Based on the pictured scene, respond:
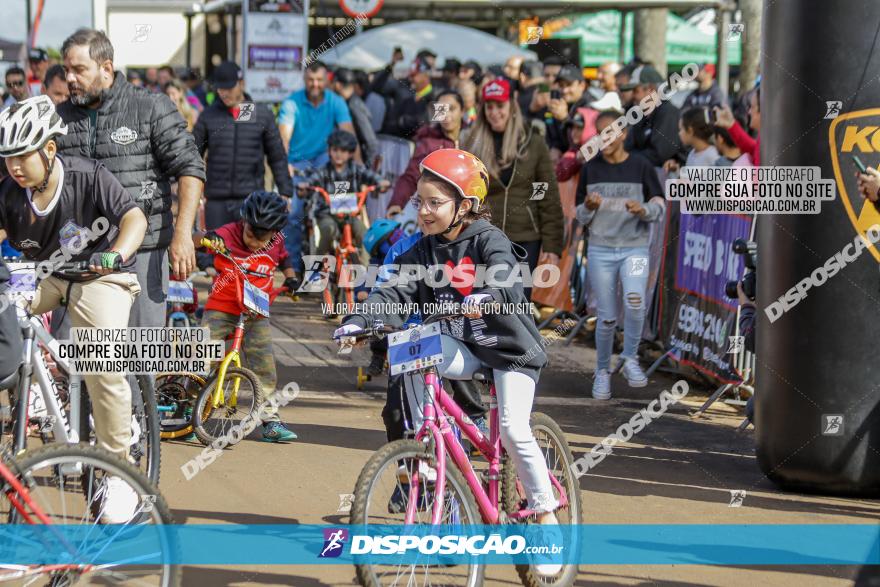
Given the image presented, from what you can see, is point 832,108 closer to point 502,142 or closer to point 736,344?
point 736,344

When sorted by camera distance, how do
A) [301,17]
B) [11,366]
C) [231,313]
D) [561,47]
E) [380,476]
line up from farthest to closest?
[561,47] → [301,17] → [231,313] → [11,366] → [380,476]

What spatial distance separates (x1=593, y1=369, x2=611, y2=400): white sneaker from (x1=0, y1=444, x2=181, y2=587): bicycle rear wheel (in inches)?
223

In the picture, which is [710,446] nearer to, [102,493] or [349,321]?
[349,321]

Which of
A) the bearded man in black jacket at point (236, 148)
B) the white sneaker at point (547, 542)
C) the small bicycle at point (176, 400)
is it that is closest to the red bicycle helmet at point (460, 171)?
the white sneaker at point (547, 542)

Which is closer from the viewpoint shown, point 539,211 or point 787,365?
point 787,365

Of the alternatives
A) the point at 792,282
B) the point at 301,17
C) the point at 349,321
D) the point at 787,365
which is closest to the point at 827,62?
the point at 792,282

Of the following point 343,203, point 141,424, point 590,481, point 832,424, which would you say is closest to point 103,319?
point 141,424

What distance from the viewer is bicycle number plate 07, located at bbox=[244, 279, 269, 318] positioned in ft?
26.0

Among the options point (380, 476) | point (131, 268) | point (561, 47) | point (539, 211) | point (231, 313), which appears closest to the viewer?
point (380, 476)

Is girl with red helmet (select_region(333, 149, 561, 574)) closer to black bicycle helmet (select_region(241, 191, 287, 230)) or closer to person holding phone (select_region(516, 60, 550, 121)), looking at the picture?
black bicycle helmet (select_region(241, 191, 287, 230))

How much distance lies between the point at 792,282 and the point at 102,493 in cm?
396

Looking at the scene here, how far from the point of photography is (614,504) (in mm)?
6875

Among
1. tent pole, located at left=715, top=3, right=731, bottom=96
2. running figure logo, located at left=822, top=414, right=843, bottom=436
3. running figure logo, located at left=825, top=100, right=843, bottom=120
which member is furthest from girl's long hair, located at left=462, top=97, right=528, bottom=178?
tent pole, located at left=715, top=3, right=731, bottom=96

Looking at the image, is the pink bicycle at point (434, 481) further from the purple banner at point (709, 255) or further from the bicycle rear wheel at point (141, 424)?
the purple banner at point (709, 255)
